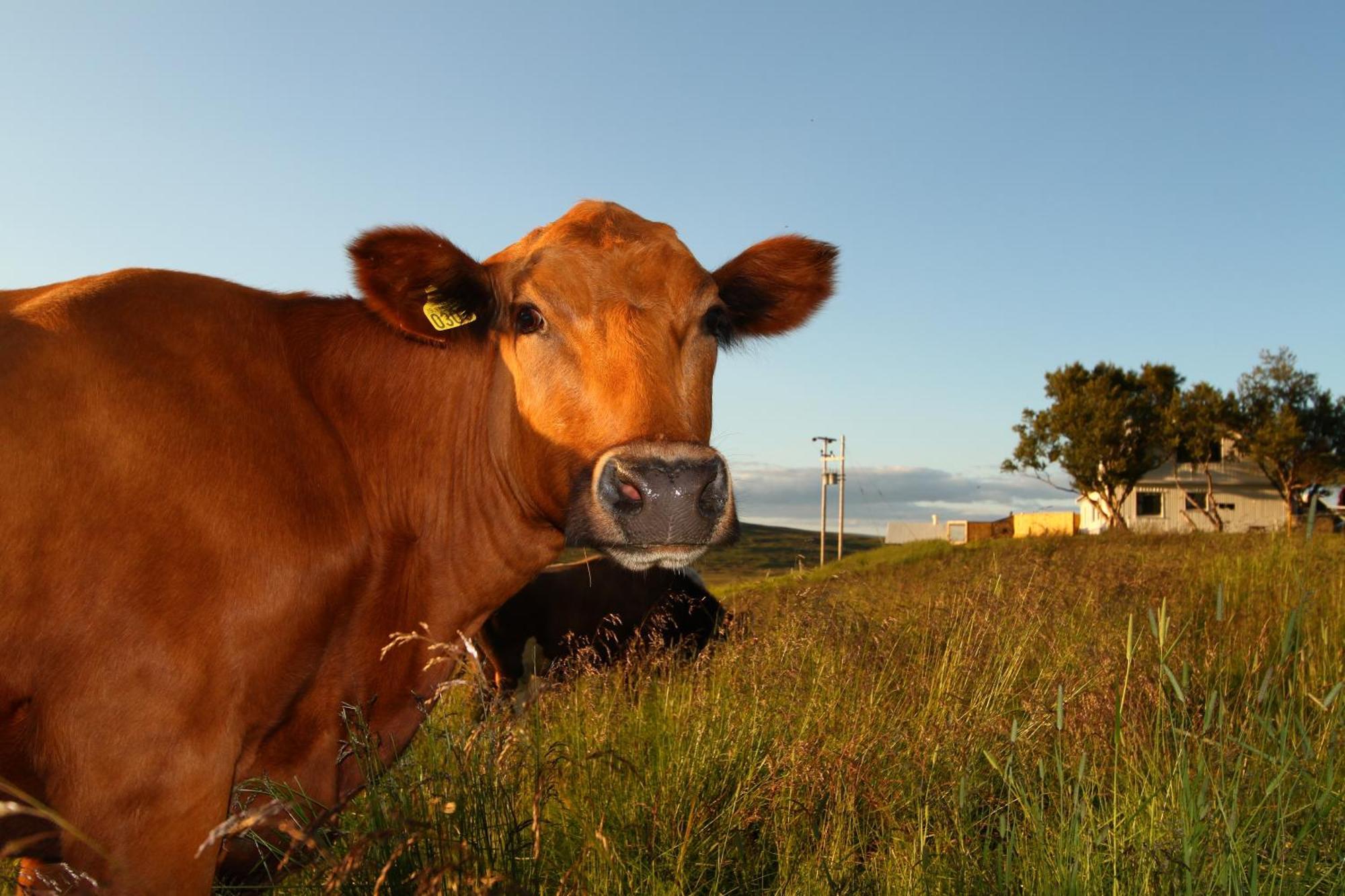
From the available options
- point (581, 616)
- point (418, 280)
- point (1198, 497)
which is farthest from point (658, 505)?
point (1198, 497)

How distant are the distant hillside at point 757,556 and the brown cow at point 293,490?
1.61 ft

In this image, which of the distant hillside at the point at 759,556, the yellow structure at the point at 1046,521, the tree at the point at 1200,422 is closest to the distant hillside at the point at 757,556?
the distant hillside at the point at 759,556

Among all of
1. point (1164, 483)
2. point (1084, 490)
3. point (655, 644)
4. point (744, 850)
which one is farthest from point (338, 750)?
point (1164, 483)

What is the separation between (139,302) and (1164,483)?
69.3 m

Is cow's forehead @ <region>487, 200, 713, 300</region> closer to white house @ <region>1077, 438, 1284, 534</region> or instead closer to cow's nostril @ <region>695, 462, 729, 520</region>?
cow's nostril @ <region>695, 462, 729, 520</region>


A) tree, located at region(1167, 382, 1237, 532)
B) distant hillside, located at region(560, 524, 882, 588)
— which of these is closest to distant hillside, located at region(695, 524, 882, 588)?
distant hillside, located at region(560, 524, 882, 588)

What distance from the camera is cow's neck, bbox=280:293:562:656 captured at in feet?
12.3

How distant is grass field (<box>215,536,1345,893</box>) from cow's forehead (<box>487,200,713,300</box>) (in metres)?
1.67

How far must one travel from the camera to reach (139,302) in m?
3.25

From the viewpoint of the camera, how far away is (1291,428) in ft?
168

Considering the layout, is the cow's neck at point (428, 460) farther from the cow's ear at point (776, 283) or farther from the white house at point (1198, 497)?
the white house at point (1198, 497)

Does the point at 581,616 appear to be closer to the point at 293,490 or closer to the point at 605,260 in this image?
the point at 605,260

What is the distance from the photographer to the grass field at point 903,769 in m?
2.67

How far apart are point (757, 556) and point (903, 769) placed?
1785 inches
